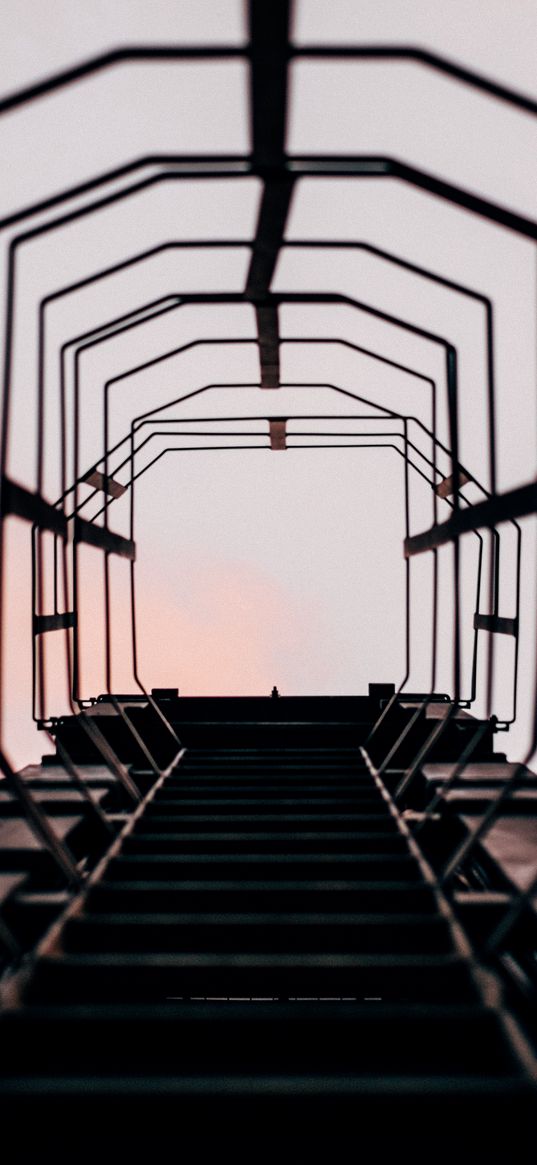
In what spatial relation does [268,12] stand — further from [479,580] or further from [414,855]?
[479,580]

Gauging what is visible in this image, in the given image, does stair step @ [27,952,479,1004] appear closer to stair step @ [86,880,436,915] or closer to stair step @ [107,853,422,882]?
stair step @ [86,880,436,915]

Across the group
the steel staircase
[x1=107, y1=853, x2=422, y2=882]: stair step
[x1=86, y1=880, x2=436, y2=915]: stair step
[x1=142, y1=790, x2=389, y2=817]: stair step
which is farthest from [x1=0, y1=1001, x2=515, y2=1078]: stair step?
[x1=142, y1=790, x2=389, y2=817]: stair step

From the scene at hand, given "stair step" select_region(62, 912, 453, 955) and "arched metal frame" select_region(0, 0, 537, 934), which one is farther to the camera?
"stair step" select_region(62, 912, 453, 955)

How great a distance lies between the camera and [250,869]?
3188mm

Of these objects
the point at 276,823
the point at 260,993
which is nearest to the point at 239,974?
the point at 260,993

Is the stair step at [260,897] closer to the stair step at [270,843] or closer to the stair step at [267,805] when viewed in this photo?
the stair step at [270,843]

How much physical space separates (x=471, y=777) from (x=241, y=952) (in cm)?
143

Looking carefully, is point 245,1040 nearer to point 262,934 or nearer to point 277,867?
point 262,934

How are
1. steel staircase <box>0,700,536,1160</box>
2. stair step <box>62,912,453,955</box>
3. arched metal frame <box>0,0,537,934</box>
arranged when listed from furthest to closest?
stair step <box>62,912,453,955</box> → arched metal frame <box>0,0,537,934</box> → steel staircase <box>0,700,536,1160</box>

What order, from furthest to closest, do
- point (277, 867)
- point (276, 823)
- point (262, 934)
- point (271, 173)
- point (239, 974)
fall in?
1. point (276, 823)
2. point (277, 867)
3. point (271, 173)
4. point (262, 934)
5. point (239, 974)

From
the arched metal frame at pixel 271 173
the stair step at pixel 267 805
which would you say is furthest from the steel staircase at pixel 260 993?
the arched metal frame at pixel 271 173

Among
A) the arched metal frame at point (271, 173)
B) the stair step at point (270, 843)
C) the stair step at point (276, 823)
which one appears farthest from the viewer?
the stair step at point (276, 823)

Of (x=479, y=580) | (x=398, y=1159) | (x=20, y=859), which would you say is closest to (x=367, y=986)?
(x=398, y=1159)

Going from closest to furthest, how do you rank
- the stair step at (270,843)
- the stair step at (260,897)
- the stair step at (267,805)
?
1. the stair step at (260,897)
2. the stair step at (270,843)
3. the stair step at (267,805)
